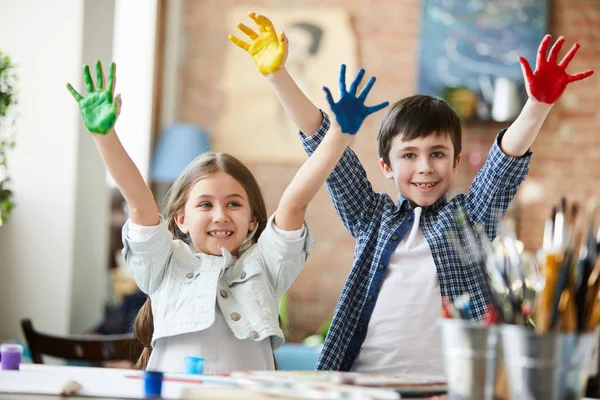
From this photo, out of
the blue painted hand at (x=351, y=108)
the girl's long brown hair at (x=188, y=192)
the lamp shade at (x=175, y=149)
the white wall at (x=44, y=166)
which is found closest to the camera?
the blue painted hand at (x=351, y=108)

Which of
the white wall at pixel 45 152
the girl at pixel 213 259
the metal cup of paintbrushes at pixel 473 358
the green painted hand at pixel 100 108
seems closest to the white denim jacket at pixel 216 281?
the girl at pixel 213 259

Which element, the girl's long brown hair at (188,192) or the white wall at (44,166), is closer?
the girl's long brown hair at (188,192)

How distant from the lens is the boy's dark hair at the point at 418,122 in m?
1.68

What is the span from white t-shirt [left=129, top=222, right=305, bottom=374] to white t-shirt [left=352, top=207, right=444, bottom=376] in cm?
20

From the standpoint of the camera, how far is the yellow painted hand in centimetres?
144

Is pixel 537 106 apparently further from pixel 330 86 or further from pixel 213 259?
pixel 330 86

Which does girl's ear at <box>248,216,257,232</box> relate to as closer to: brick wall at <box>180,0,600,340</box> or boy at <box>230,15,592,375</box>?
boy at <box>230,15,592,375</box>

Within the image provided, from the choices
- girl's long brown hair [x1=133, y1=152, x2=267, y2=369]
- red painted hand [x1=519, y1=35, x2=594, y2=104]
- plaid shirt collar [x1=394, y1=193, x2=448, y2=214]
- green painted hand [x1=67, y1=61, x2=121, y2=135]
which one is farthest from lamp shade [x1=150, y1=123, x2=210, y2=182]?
red painted hand [x1=519, y1=35, x2=594, y2=104]

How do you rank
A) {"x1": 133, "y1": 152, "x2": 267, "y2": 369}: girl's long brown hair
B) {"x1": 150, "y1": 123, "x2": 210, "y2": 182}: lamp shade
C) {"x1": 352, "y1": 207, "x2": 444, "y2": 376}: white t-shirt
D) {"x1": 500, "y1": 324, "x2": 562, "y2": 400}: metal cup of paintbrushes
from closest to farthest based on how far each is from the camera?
1. {"x1": 500, "y1": 324, "x2": 562, "y2": 400}: metal cup of paintbrushes
2. {"x1": 352, "y1": 207, "x2": 444, "y2": 376}: white t-shirt
3. {"x1": 133, "y1": 152, "x2": 267, "y2": 369}: girl's long brown hair
4. {"x1": 150, "y1": 123, "x2": 210, "y2": 182}: lamp shade

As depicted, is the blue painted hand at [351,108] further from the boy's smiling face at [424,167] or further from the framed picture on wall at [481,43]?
the framed picture on wall at [481,43]

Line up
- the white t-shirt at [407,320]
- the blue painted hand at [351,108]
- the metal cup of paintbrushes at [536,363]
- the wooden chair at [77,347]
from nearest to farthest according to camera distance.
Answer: the metal cup of paintbrushes at [536,363], the blue painted hand at [351,108], the white t-shirt at [407,320], the wooden chair at [77,347]

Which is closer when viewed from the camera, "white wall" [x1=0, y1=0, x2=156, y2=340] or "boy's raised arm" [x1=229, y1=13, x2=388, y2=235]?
"boy's raised arm" [x1=229, y1=13, x2=388, y2=235]

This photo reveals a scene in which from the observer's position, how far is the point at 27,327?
2.05m

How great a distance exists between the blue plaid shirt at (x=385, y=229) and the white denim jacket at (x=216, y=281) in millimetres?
132
